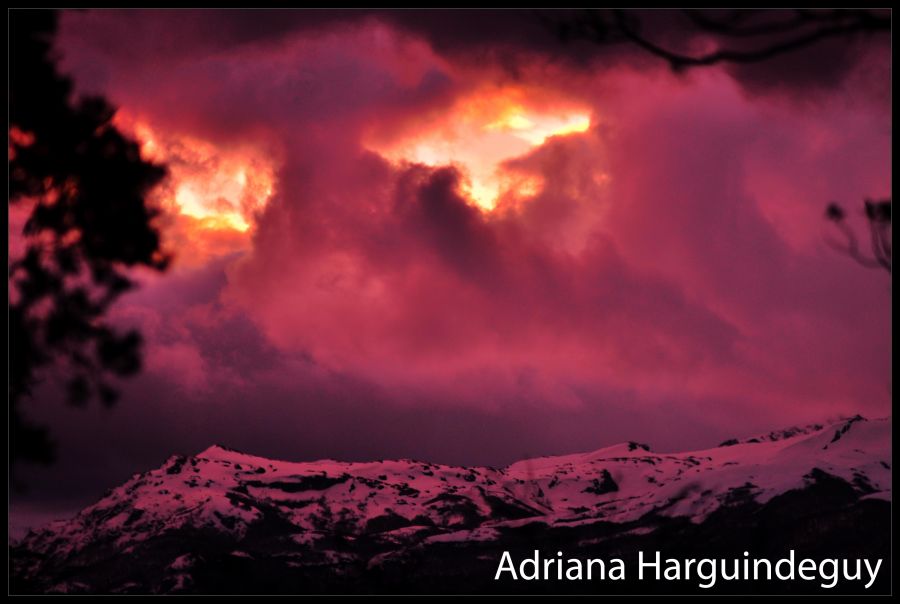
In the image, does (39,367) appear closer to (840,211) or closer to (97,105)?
(97,105)

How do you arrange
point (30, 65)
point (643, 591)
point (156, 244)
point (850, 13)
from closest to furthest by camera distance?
1. point (850, 13)
2. point (643, 591)
3. point (30, 65)
4. point (156, 244)

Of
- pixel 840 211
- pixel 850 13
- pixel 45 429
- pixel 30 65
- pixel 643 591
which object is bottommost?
pixel 643 591

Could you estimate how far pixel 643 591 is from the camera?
17609mm

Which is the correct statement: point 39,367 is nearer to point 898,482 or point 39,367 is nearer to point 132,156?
point 132,156

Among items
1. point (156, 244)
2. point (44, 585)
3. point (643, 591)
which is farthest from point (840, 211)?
point (44, 585)

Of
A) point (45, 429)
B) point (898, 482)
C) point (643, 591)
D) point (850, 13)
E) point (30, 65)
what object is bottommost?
point (643, 591)

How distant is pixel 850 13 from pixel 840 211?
2.67m

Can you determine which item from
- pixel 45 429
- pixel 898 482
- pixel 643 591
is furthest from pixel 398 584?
pixel 898 482

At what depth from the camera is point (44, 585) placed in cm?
2319

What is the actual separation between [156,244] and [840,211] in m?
14.5

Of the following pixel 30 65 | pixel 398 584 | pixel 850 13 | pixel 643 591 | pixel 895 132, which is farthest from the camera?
pixel 30 65

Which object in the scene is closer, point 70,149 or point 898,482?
point 898,482

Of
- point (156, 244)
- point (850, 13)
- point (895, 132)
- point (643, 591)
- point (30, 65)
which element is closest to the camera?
point (850, 13)

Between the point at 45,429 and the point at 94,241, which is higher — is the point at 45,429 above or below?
below
